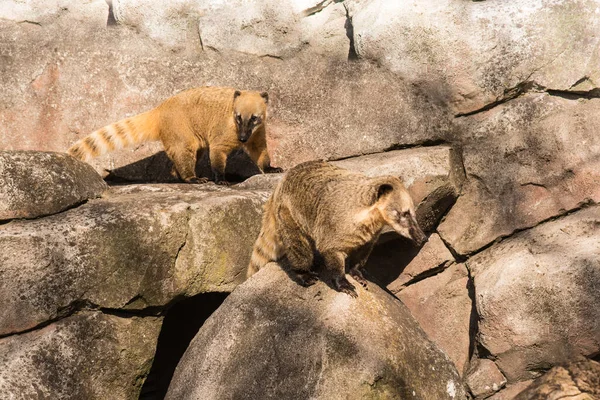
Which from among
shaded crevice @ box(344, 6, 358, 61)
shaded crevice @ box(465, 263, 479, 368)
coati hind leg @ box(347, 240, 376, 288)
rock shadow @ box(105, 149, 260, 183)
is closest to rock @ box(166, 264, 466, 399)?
coati hind leg @ box(347, 240, 376, 288)

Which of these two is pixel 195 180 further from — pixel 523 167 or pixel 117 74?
pixel 523 167

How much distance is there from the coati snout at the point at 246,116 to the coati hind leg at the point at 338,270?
2.45 metres

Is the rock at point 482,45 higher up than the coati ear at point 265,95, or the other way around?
the rock at point 482,45

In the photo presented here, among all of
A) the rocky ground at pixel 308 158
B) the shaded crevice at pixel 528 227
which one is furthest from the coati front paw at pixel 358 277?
the shaded crevice at pixel 528 227

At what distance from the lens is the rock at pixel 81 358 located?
5383 mm

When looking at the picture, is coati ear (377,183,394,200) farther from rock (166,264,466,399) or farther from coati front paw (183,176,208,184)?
coati front paw (183,176,208,184)

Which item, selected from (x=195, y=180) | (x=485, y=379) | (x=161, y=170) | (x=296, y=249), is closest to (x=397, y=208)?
(x=296, y=249)

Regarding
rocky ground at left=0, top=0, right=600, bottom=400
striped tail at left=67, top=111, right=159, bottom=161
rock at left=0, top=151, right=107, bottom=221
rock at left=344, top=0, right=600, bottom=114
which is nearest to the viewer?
rocky ground at left=0, top=0, right=600, bottom=400

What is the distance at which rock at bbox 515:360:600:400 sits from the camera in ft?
16.5

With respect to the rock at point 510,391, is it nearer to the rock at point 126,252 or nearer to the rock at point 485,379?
the rock at point 485,379

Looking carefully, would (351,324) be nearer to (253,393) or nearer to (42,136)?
(253,393)

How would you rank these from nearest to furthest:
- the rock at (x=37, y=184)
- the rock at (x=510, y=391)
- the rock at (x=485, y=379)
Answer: the rock at (x=37, y=184), the rock at (x=510, y=391), the rock at (x=485, y=379)

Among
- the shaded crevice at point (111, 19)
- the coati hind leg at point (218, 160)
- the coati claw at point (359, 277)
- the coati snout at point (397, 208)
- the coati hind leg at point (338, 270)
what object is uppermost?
the shaded crevice at point (111, 19)

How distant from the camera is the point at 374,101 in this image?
24.4 ft
